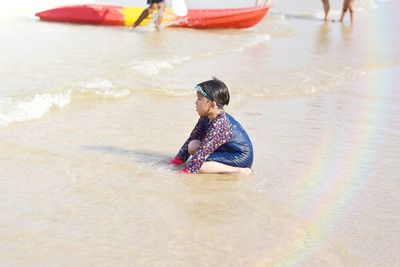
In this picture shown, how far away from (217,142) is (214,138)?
0.04 metres

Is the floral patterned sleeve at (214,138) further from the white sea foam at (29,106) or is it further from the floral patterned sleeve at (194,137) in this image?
the white sea foam at (29,106)

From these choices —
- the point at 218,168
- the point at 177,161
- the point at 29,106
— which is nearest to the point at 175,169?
the point at 177,161

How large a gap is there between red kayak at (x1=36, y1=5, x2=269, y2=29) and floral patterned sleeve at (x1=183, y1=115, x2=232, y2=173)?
9225mm

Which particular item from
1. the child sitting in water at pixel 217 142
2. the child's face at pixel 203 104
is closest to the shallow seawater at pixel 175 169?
the child sitting in water at pixel 217 142

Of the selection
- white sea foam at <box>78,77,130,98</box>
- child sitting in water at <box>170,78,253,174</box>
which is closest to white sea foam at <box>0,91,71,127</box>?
white sea foam at <box>78,77,130,98</box>

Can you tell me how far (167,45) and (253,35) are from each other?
127 inches

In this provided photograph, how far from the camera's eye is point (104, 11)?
44.3 ft

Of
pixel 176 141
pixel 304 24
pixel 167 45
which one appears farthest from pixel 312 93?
pixel 304 24

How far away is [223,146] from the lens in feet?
15.8

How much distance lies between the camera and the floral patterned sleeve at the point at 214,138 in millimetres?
4658

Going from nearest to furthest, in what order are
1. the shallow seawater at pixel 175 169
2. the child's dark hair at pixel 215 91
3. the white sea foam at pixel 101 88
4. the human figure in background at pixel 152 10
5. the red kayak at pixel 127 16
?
1. the shallow seawater at pixel 175 169
2. the child's dark hair at pixel 215 91
3. the white sea foam at pixel 101 88
4. the human figure in background at pixel 152 10
5. the red kayak at pixel 127 16

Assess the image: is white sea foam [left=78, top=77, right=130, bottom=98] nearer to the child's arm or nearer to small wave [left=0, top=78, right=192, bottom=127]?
small wave [left=0, top=78, right=192, bottom=127]

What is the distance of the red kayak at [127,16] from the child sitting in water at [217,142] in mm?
9152

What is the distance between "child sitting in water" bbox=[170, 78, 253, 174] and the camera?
465 cm
